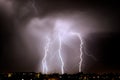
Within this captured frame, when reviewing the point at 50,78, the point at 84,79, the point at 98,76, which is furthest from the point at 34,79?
the point at 98,76

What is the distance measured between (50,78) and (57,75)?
292 centimetres

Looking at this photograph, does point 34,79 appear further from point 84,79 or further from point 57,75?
point 84,79

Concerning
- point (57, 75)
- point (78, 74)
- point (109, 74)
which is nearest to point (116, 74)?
point (109, 74)

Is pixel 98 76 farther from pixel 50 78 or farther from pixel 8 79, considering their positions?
pixel 8 79

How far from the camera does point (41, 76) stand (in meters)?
88.2

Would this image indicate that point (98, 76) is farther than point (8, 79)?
Yes

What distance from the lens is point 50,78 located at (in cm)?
8594

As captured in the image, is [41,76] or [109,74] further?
[109,74]

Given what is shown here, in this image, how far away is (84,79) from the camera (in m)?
89.9

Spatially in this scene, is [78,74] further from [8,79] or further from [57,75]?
[8,79]

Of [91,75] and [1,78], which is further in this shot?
[91,75]

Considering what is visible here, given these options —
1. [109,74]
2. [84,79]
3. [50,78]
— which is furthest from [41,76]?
[109,74]

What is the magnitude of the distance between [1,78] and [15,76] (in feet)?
15.1

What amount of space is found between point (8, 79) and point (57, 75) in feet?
33.2
